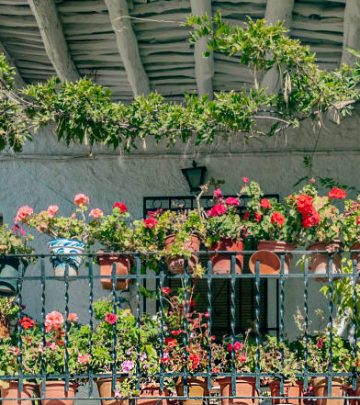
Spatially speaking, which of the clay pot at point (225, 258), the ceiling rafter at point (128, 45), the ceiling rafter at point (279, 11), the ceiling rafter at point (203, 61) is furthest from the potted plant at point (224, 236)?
the ceiling rafter at point (128, 45)

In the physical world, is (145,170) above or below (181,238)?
above

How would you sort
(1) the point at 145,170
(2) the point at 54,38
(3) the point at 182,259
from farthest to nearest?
(1) the point at 145,170
(2) the point at 54,38
(3) the point at 182,259

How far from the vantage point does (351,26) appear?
9750 millimetres

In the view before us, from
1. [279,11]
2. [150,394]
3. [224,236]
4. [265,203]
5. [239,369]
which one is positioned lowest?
[150,394]

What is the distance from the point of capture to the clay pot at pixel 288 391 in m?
8.98

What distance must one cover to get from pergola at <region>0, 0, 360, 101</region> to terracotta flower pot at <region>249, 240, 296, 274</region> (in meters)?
1.61

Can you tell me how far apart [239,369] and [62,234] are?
149 cm

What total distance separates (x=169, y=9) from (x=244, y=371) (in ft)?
8.71

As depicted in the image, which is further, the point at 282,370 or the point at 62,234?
the point at 62,234

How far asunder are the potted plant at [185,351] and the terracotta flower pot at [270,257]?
0.50 metres

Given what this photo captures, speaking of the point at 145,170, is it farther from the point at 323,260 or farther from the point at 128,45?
the point at 323,260

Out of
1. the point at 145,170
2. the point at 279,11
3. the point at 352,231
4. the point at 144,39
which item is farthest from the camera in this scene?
the point at 145,170

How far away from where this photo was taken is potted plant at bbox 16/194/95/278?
9266 mm

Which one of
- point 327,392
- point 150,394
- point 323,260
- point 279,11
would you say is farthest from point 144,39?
point 327,392
